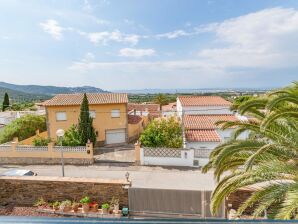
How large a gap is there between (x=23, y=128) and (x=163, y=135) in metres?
15.3

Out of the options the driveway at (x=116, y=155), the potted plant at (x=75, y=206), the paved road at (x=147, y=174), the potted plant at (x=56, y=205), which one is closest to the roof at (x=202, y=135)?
the paved road at (x=147, y=174)

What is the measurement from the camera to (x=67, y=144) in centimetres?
2186

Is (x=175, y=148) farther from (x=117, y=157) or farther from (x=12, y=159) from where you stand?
(x=12, y=159)

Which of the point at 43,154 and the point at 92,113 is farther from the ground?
Answer: the point at 92,113

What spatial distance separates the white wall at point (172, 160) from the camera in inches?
744

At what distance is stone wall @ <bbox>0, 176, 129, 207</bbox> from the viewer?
10.5 meters

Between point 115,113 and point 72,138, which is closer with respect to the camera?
point 72,138

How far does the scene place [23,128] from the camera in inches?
1019

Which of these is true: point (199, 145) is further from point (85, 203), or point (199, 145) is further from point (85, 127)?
point (85, 203)

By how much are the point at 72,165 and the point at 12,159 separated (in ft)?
17.1

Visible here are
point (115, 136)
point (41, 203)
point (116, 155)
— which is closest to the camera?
point (41, 203)

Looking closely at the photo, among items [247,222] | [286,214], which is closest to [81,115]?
[286,214]

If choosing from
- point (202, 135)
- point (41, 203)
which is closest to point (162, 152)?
point (202, 135)

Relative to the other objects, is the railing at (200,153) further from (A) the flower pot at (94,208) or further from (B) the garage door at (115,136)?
(A) the flower pot at (94,208)
